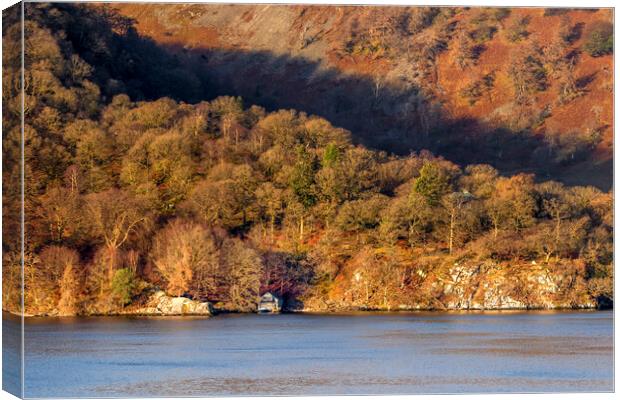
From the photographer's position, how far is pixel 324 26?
73.8 metres

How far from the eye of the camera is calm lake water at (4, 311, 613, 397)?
2534cm

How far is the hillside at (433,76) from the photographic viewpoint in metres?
71.1

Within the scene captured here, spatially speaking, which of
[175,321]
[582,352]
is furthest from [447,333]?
[175,321]

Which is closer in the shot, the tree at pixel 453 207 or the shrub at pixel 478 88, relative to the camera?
the tree at pixel 453 207

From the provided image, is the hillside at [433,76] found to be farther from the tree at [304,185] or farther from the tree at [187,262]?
the tree at [187,262]

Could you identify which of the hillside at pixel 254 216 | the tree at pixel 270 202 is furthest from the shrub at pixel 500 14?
the tree at pixel 270 202

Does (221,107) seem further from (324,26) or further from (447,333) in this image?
(447,333)

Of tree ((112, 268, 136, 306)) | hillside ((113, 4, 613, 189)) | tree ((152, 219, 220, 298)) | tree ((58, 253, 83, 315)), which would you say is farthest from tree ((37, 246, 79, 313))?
hillside ((113, 4, 613, 189))

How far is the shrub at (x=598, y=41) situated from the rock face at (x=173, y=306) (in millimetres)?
31063

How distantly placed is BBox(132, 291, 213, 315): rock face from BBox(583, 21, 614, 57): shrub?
3106 cm

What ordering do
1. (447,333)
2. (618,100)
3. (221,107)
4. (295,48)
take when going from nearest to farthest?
(618,100) → (447,333) → (221,107) → (295,48)

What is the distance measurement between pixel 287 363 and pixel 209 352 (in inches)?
96.3

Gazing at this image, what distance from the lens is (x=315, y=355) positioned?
3033cm

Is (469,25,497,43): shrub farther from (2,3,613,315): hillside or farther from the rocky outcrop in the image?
the rocky outcrop
